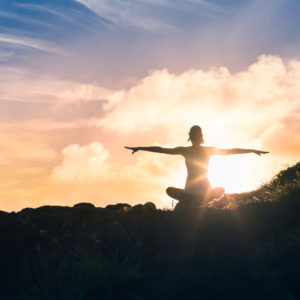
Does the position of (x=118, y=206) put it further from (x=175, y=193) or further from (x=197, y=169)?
(x=197, y=169)

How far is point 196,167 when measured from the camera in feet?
38.8

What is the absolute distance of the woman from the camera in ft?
38.3

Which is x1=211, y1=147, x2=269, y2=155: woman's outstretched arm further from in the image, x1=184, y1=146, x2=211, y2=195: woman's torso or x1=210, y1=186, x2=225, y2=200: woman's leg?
x1=210, y1=186, x2=225, y2=200: woman's leg

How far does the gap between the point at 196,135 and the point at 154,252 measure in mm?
3744

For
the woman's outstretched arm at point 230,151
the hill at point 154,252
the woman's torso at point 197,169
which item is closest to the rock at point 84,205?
the hill at point 154,252

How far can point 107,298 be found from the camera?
691 cm

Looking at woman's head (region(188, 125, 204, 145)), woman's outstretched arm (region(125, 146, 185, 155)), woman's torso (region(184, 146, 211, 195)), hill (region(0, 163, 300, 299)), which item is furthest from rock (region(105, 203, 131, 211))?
woman's head (region(188, 125, 204, 145))

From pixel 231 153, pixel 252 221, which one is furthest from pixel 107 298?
pixel 231 153

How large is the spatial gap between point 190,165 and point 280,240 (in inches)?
123

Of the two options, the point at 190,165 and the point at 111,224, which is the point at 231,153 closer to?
the point at 190,165

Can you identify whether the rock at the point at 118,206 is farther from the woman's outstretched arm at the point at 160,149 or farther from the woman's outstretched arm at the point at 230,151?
the woman's outstretched arm at the point at 230,151

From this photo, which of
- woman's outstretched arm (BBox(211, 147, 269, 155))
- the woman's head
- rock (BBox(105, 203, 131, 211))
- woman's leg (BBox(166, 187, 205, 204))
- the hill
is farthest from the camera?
rock (BBox(105, 203, 131, 211))

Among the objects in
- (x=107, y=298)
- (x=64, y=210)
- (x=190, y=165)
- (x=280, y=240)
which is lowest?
(x=107, y=298)

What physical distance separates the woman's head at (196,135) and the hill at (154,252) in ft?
5.90
